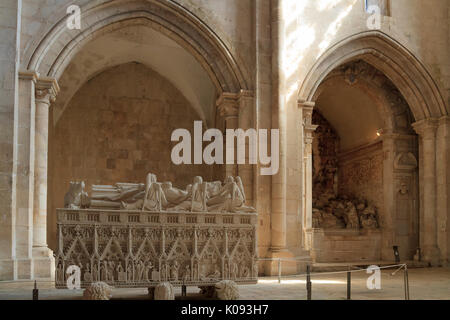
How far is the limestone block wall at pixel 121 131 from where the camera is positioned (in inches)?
567

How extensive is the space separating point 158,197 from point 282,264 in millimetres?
4242

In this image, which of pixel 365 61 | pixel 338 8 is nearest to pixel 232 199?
pixel 338 8

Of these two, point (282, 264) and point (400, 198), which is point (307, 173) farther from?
point (400, 198)

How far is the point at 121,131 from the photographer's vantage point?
14.9m

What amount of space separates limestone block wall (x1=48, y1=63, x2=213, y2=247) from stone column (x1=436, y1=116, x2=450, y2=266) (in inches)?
242

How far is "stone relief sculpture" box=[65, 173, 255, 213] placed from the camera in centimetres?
666

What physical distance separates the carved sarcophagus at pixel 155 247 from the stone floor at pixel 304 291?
1.06 feet

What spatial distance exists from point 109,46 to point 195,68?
7.36ft

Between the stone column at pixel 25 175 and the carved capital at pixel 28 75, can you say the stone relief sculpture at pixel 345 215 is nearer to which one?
the stone column at pixel 25 175

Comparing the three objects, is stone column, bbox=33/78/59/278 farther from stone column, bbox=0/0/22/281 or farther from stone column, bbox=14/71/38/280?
stone column, bbox=0/0/22/281

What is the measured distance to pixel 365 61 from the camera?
1305cm

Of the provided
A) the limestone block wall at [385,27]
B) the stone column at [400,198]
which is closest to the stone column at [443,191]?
the limestone block wall at [385,27]

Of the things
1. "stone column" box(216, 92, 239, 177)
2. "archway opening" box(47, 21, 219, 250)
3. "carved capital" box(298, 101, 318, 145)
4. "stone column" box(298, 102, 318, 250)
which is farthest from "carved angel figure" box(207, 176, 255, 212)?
"archway opening" box(47, 21, 219, 250)
